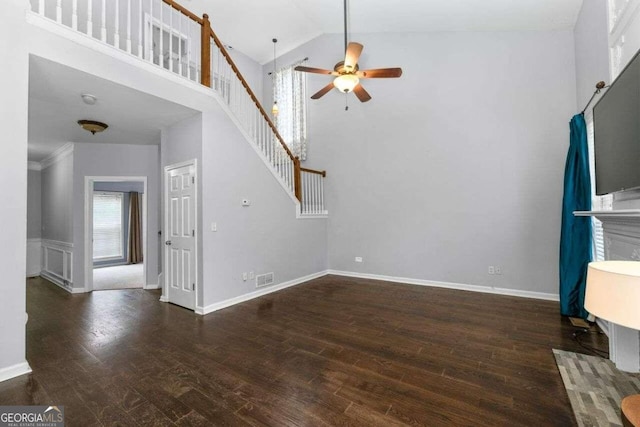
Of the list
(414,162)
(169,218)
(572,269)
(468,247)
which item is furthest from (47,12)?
(572,269)

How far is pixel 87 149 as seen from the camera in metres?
5.26

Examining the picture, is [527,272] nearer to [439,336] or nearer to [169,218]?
[439,336]

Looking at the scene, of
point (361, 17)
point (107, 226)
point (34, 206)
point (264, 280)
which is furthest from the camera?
point (107, 226)

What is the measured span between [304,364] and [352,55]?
327 cm

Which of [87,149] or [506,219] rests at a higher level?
[87,149]

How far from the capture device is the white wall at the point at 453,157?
4.21m

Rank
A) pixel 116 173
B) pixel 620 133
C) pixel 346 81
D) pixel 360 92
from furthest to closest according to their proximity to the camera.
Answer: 1. pixel 116 173
2. pixel 360 92
3. pixel 346 81
4. pixel 620 133

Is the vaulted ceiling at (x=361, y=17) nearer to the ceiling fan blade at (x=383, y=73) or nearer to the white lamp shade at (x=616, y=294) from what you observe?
the ceiling fan blade at (x=383, y=73)

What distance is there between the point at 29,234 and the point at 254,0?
287 inches

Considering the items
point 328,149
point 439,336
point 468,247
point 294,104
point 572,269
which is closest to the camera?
point 439,336

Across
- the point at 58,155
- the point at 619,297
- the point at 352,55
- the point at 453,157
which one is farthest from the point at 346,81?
the point at 58,155

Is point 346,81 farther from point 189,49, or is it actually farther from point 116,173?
point 116,173

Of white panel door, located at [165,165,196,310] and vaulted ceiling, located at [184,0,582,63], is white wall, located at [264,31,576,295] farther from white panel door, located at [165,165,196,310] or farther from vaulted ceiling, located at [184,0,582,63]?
white panel door, located at [165,165,196,310]

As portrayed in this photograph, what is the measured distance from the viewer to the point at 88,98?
3.21 m
